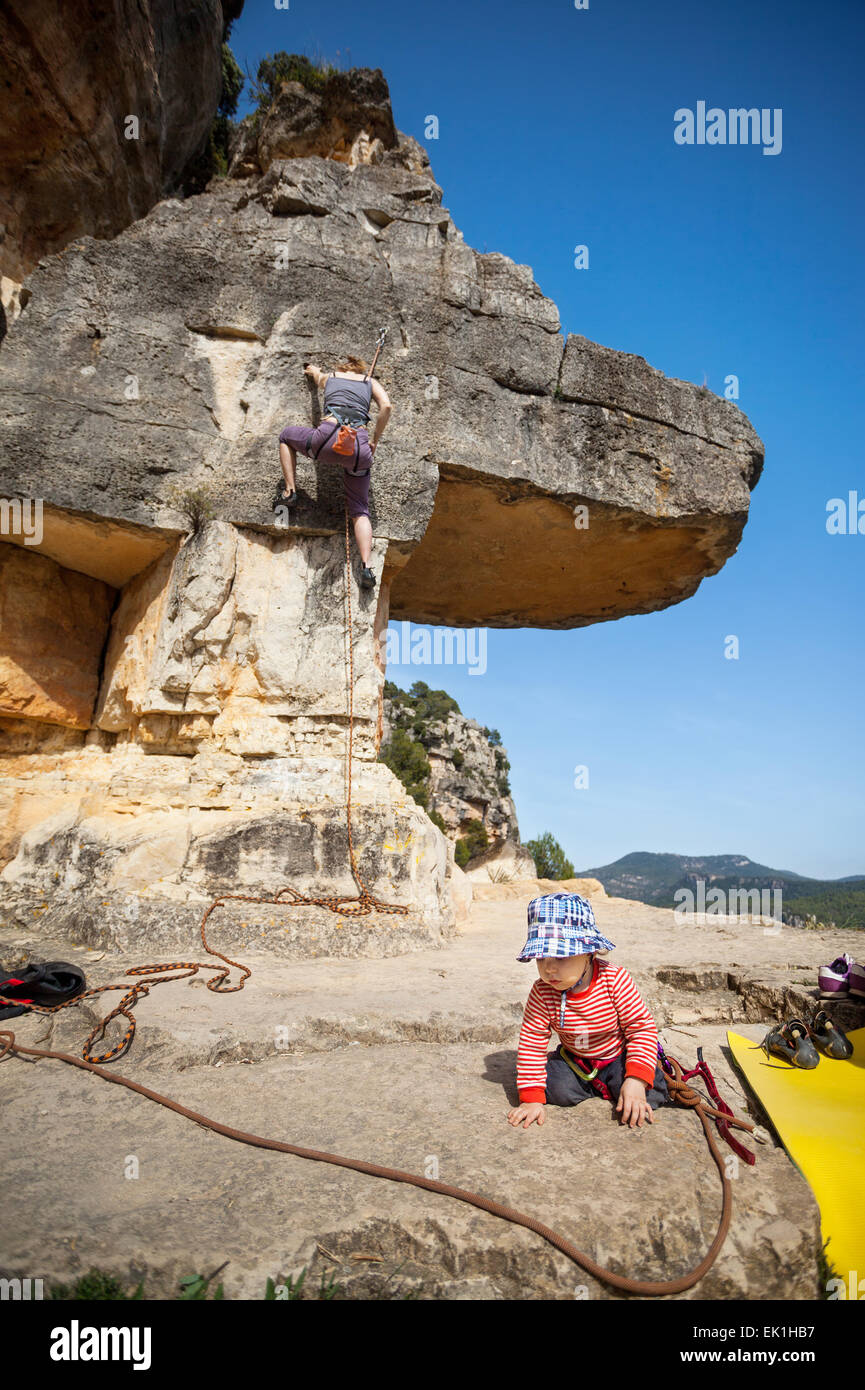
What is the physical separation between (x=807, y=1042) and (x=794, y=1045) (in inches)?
2.4

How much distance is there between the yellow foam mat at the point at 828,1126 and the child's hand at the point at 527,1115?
858 millimetres

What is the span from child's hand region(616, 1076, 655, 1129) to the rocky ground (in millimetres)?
52

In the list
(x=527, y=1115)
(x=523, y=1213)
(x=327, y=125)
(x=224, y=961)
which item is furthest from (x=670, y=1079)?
(x=327, y=125)

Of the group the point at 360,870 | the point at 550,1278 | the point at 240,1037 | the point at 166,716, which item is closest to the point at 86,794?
the point at 166,716

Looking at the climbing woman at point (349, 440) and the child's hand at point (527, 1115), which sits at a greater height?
the climbing woman at point (349, 440)

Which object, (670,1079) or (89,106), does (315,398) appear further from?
(670,1079)

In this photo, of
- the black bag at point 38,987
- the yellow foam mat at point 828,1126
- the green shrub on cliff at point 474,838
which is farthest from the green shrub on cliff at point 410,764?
the yellow foam mat at point 828,1126

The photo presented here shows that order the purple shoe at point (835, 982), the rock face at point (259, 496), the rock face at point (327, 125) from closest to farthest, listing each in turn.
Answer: the purple shoe at point (835, 982)
the rock face at point (259, 496)
the rock face at point (327, 125)

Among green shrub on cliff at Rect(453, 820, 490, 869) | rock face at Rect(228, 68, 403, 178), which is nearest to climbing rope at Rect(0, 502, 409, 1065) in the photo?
rock face at Rect(228, 68, 403, 178)

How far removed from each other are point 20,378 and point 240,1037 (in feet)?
17.4

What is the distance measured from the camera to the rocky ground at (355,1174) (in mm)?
1894

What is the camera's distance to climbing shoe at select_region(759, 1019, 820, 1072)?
3.38 metres

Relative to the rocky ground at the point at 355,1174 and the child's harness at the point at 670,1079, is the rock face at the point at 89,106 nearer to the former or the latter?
the rocky ground at the point at 355,1174

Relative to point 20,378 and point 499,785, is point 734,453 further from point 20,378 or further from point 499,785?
point 499,785
